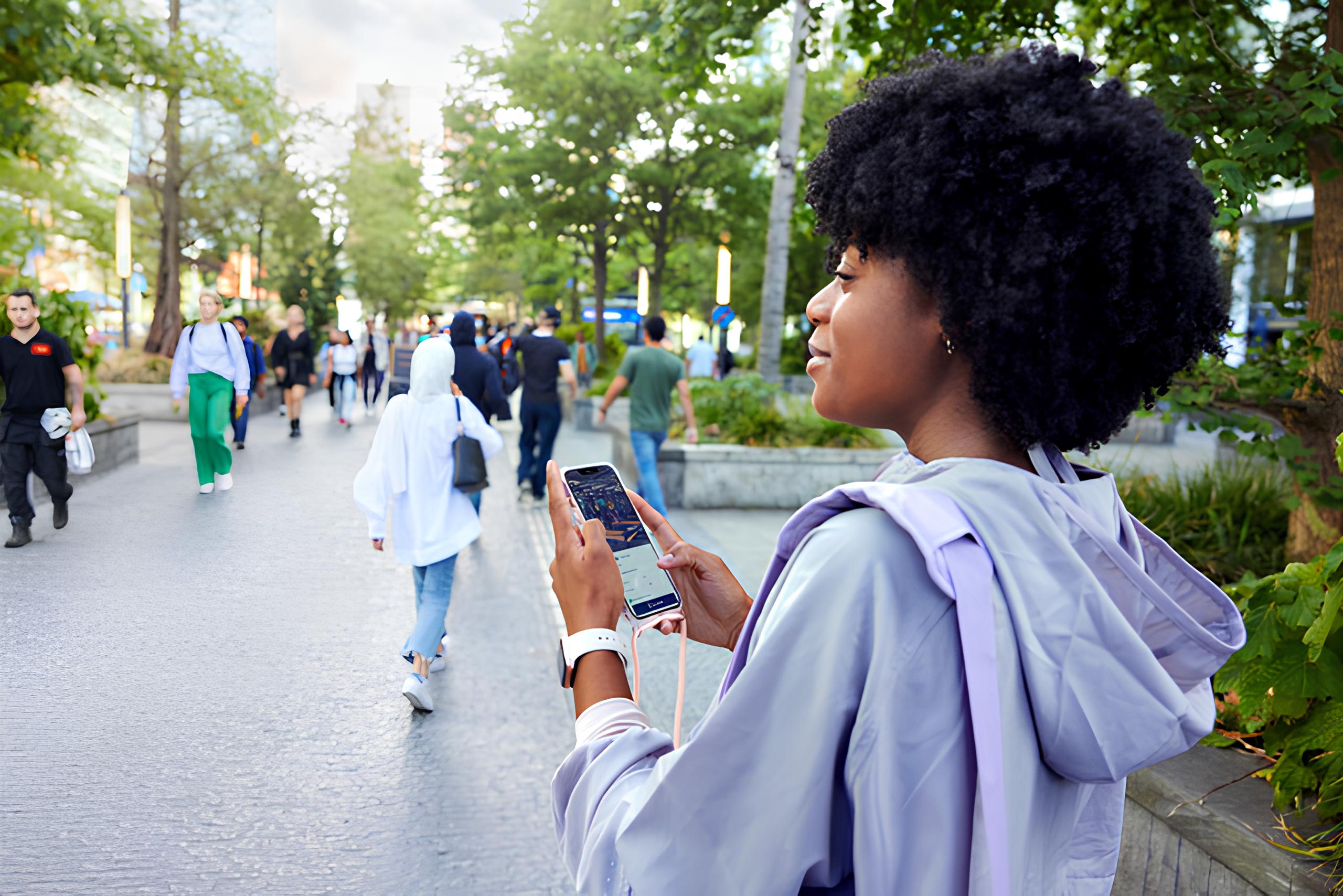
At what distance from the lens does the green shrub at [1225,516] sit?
6684mm

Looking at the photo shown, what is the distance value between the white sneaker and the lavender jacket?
3.84 metres

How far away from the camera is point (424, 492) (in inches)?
206

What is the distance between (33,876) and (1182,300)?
10.6 ft

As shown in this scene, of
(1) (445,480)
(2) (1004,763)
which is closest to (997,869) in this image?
(2) (1004,763)

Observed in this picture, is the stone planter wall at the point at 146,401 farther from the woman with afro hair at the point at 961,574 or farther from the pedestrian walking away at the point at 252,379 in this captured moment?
the woman with afro hair at the point at 961,574

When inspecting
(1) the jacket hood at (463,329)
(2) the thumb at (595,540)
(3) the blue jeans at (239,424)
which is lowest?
(3) the blue jeans at (239,424)

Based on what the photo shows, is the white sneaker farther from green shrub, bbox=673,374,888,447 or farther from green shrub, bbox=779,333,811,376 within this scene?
green shrub, bbox=779,333,811,376

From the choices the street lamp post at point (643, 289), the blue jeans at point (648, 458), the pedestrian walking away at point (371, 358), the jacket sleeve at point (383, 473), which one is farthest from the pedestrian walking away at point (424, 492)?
the street lamp post at point (643, 289)

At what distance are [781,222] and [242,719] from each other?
35.6 ft

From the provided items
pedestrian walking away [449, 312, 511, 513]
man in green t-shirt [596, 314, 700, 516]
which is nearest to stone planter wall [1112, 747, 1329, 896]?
pedestrian walking away [449, 312, 511, 513]

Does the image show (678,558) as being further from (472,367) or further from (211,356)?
(472,367)

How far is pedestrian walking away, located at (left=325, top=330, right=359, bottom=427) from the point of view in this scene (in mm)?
9453

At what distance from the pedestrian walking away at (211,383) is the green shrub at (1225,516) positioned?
5544 mm

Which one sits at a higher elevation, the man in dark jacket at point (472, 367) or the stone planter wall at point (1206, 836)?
the man in dark jacket at point (472, 367)
